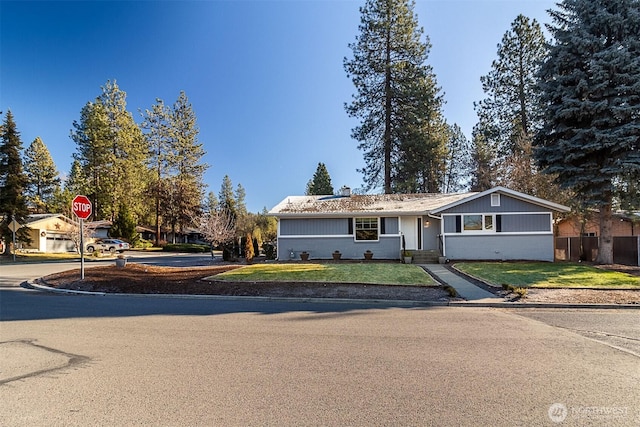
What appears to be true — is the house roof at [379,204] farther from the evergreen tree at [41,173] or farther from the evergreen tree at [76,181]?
the evergreen tree at [41,173]

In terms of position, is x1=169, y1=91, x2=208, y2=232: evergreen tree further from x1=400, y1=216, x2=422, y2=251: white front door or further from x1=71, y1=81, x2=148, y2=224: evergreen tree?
x1=400, y1=216, x2=422, y2=251: white front door

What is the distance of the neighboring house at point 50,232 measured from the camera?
38.9 m

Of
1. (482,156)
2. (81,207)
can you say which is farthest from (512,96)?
(81,207)

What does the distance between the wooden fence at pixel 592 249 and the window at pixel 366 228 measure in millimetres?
11660

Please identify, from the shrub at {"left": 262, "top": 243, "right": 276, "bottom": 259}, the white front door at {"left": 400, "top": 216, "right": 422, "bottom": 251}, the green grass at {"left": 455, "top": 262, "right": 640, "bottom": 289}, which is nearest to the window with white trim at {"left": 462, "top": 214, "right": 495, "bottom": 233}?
the white front door at {"left": 400, "top": 216, "right": 422, "bottom": 251}

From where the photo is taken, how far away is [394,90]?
3341cm

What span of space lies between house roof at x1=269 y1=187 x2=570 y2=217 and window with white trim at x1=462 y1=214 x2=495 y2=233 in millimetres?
1064

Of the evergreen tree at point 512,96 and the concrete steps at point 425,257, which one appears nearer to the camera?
the concrete steps at point 425,257

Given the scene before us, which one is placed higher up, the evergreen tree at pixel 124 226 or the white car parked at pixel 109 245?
the evergreen tree at pixel 124 226

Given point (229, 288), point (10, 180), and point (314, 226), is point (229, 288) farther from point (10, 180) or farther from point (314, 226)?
point (10, 180)

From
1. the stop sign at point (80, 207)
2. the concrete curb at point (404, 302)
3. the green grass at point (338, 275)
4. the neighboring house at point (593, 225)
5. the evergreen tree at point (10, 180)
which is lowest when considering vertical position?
the concrete curb at point (404, 302)

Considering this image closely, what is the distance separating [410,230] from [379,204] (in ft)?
8.77

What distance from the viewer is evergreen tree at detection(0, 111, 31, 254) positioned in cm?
3195

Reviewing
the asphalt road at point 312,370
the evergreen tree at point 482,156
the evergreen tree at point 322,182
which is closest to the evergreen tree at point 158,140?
the evergreen tree at point 322,182
